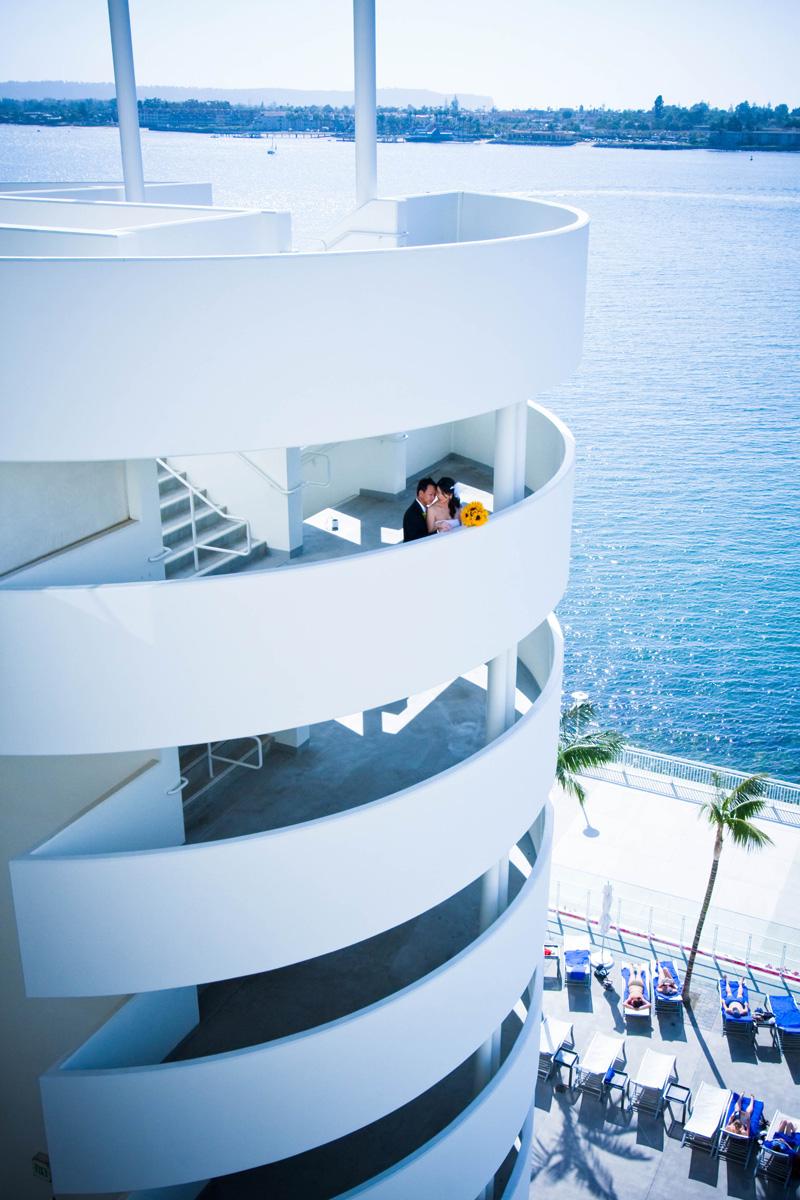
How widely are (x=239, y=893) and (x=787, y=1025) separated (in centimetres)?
1854

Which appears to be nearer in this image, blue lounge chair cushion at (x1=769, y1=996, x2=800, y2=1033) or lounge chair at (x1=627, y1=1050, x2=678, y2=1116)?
lounge chair at (x1=627, y1=1050, x2=678, y2=1116)

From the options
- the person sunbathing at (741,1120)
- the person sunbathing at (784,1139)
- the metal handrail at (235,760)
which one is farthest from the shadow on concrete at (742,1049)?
the metal handrail at (235,760)

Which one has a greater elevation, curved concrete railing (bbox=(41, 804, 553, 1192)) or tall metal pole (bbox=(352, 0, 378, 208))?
tall metal pole (bbox=(352, 0, 378, 208))

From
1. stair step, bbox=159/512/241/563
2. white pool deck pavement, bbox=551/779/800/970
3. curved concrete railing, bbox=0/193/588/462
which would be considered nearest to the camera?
Result: curved concrete railing, bbox=0/193/588/462

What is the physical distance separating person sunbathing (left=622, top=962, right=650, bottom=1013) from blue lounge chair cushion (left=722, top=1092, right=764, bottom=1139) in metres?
3.22

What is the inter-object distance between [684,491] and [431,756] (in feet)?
177

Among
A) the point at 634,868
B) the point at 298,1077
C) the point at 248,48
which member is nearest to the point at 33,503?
the point at 298,1077

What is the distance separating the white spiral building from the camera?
7.43m

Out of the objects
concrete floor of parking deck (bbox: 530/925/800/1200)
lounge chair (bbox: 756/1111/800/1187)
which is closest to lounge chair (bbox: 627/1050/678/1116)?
concrete floor of parking deck (bbox: 530/925/800/1200)

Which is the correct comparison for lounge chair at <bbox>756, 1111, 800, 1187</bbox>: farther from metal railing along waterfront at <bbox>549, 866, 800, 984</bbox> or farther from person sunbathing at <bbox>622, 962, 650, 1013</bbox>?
metal railing along waterfront at <bbox>549, 866, 800, 984</bbox>

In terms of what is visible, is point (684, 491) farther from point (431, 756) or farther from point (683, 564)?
point (431, 756)

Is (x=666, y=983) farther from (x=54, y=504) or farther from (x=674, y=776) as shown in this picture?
(x=54, y=504)

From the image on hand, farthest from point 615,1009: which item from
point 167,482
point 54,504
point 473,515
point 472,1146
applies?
point 54,504

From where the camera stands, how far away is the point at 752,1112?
67.3 feet
